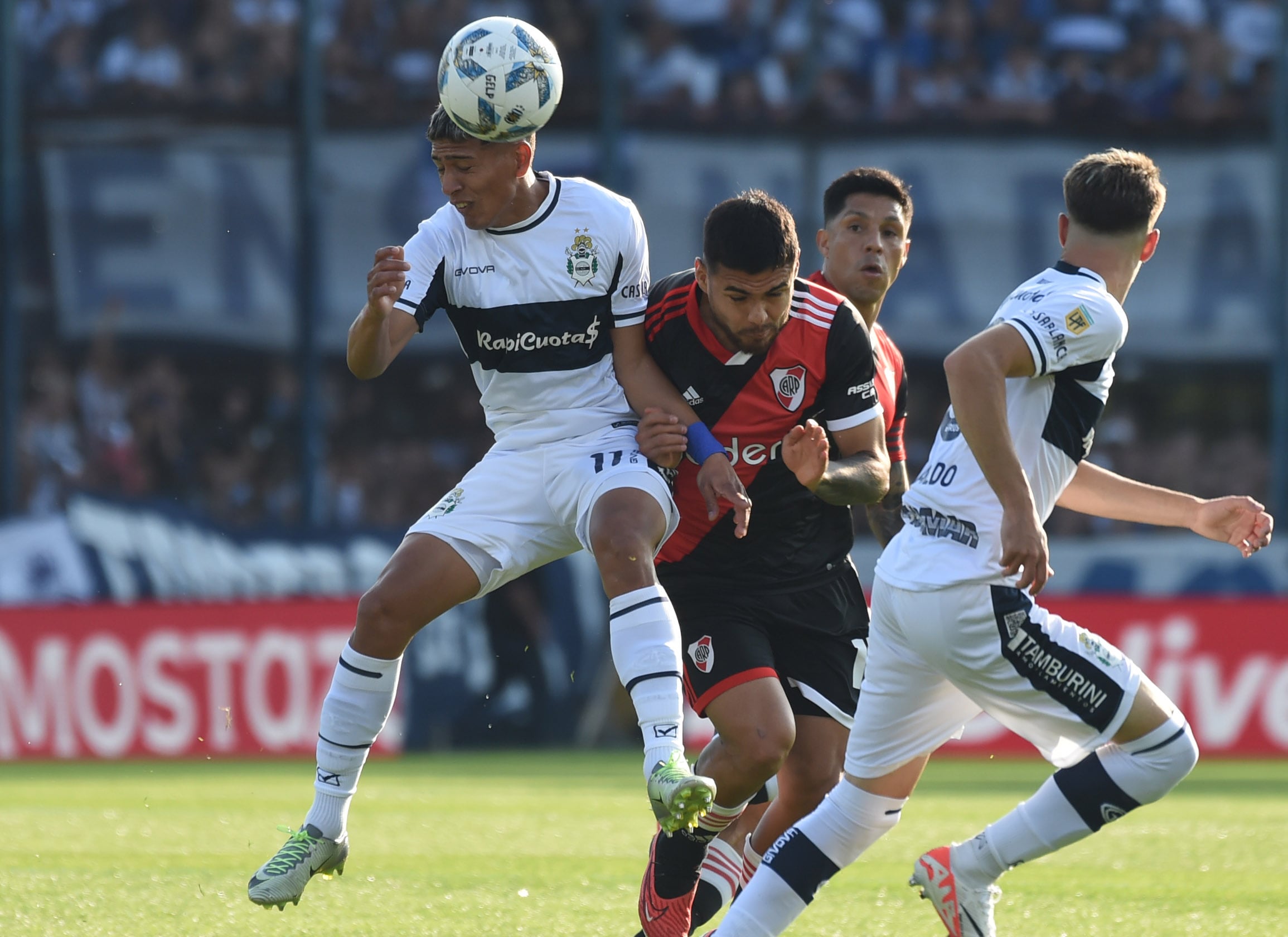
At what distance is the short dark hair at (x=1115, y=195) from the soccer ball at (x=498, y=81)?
155cm

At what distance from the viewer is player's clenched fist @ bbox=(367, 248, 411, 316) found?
503 cm

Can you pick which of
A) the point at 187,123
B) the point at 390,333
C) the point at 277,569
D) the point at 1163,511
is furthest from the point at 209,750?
the point at 1163,511

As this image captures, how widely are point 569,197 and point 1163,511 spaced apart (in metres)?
1.95

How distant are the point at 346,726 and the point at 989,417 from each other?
212 cm

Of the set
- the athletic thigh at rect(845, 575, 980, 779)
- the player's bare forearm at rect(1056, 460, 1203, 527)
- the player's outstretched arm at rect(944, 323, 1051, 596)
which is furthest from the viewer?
the player's bare forearm at rect(1056, 460, 1203, 527)

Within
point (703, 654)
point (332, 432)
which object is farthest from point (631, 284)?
point (332, 432)

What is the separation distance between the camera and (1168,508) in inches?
194

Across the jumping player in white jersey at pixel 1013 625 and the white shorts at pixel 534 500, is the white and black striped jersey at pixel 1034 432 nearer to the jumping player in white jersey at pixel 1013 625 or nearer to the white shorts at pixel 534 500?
the jumping player in white jersey at pixel 1013 625

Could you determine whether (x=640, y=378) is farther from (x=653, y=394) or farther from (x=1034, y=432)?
(x=1034, y=432)

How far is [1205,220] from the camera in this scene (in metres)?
17.7

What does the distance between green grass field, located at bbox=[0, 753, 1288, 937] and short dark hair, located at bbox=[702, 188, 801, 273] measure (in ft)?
6.70

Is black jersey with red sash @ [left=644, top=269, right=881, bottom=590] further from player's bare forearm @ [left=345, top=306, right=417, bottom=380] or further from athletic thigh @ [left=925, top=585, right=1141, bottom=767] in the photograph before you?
athletic thigh @ [left=925, top=585, right=1141, bottom=767]

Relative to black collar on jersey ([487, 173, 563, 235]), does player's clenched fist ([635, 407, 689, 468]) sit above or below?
below

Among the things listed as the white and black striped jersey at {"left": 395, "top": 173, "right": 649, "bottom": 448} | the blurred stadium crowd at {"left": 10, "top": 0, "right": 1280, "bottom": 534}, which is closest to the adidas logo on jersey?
the white and black striped jersey at {"left": 395, "top": 173, "right": 649, "bottom": 448}
